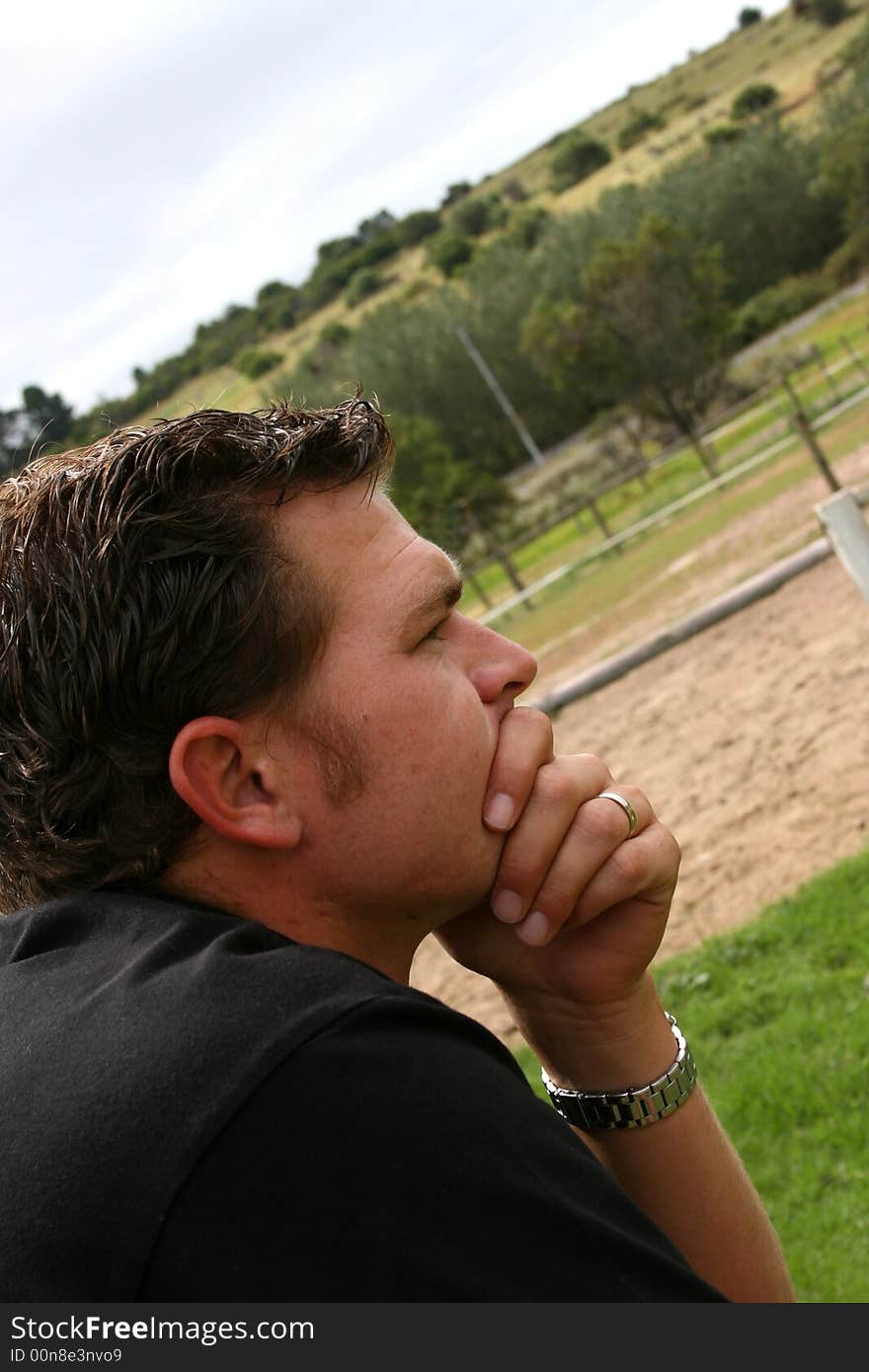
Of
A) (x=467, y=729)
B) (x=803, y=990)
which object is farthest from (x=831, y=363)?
(x=467, y=729)

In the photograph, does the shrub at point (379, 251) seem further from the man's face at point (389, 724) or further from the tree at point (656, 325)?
the man's face at point (389, 724)

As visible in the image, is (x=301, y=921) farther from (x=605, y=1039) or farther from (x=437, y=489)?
(x=437, y=489)

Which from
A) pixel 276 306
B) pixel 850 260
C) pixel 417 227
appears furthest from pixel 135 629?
pixel 276 306

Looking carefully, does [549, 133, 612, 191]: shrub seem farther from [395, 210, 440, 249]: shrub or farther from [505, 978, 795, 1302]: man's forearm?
[505, 978, 795, 1302]: man's forearm

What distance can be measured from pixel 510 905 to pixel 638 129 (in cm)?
7851

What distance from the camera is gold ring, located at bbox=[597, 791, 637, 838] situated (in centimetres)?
159

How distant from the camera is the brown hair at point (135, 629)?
1243mm

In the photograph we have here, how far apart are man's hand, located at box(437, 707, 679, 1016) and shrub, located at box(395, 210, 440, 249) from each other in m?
92.7

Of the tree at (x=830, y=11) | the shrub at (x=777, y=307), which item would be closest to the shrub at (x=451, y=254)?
the tree at (x=830, y=11)

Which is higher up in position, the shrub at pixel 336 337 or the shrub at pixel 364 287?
the shrub at pixel 364 287

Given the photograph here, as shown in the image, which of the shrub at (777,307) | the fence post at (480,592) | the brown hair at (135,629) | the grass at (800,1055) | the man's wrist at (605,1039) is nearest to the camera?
the brown hair at (135,629)

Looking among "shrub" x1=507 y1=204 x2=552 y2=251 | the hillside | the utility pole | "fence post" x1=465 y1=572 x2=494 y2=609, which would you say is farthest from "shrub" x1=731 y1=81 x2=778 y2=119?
"fence post" x1=465 y1=572 x2=494 y2=609

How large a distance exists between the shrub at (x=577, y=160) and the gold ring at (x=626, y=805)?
77578mm

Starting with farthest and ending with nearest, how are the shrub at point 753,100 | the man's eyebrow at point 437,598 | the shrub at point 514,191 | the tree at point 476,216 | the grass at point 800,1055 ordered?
the shrub at point 514,191 → the tree at point 476,216 → the shrub at point 753,100 → the grass at point 800,1055 → the man's eyebrow at point 437,598
